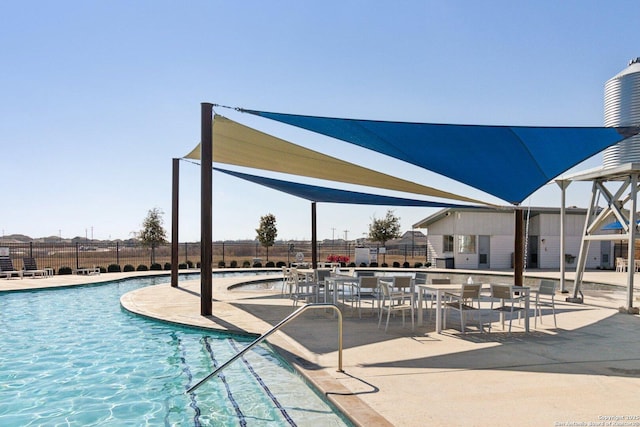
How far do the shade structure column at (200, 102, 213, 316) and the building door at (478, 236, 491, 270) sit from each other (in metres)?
18.6

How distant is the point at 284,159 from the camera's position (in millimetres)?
9523

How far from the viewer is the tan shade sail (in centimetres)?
851

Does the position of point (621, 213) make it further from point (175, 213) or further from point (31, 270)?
point (31, 270)

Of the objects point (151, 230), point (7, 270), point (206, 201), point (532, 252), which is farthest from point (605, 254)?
point (7, 270)

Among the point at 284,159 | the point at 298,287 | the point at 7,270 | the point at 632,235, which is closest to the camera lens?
the point at 632,235

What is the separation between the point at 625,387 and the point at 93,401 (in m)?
5.01

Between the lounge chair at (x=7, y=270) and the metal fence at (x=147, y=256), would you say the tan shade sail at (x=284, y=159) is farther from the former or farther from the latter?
the metal fence at (x=147, y=256)

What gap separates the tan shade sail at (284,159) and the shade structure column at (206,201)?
266mm

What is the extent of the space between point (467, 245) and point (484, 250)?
981mm

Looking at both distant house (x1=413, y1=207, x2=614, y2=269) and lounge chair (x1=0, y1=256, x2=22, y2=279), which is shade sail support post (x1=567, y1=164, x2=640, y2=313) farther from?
lounge chair (x1=0, y1=256, x2=22, y2=279)

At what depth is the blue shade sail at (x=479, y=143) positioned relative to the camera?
662 cm

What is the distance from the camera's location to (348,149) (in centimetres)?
1088

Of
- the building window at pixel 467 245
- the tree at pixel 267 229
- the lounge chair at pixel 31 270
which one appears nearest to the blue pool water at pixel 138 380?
the lounge chair at pixel 31 270

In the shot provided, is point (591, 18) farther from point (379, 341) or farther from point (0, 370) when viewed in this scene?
point (0, 370)
